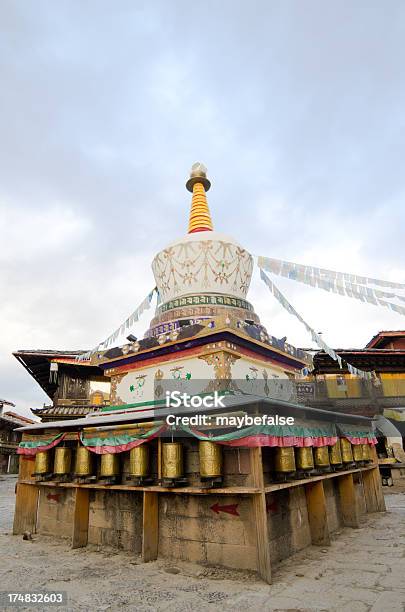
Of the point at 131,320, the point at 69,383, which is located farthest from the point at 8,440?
the point at 131,320

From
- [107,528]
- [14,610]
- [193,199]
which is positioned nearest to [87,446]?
[107,528]

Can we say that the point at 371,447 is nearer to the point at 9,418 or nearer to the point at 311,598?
the point at 311,598

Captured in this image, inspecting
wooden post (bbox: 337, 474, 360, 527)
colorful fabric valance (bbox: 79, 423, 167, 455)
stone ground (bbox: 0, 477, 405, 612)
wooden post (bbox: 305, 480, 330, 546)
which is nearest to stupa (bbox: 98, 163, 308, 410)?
colorful fabric valance (bbox: 79, 423, 167, 455)

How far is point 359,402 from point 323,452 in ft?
45.1

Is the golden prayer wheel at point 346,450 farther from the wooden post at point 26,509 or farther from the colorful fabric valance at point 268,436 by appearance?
the wooden post at point 26,509

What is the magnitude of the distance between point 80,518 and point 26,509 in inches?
75.0

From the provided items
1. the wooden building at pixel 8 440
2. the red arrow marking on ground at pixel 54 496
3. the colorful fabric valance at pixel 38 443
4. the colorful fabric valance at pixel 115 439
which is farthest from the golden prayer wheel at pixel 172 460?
the wooden building at pixel 8 440

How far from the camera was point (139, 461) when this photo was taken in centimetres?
543

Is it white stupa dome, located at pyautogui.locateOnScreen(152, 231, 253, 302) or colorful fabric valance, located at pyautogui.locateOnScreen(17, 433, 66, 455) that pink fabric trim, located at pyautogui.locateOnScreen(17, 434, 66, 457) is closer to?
colorful fabric valance, located at pyautogui.locateOnScreen(17, 433, 66, 455)

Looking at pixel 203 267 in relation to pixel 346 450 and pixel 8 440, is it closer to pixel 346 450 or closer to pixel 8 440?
pixel 346 450

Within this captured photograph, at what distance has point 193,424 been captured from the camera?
519cm

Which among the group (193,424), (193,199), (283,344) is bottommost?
(193,424)

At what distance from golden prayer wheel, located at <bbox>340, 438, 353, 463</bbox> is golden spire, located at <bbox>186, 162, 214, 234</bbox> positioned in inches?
251

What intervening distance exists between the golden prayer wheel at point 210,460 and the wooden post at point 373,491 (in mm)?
5646
